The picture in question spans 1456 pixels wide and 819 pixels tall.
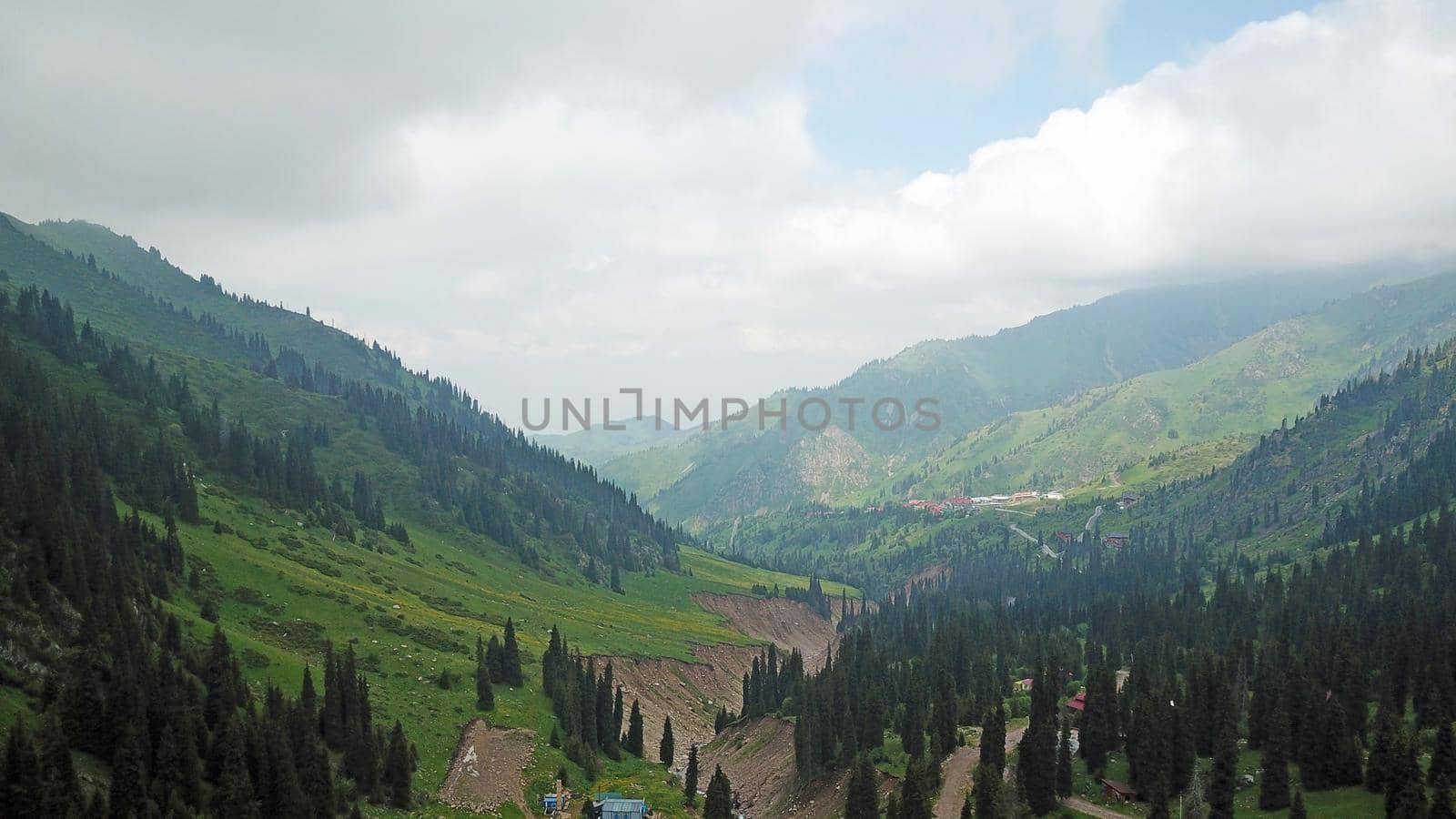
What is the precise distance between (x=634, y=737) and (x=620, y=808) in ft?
120

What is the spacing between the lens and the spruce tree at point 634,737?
467 ft

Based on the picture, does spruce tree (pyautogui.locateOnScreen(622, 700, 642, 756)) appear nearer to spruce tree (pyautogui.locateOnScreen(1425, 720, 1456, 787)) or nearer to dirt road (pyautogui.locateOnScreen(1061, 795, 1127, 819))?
dirt road (pyautogui.locateOnScreen(1061, 795, 1127, 819))

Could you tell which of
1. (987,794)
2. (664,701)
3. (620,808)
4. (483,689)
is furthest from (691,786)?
(664,701)

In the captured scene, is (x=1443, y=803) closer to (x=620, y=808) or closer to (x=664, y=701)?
(x=620, y=808)

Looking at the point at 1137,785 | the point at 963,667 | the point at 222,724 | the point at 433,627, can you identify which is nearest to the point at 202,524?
the point at 433,627

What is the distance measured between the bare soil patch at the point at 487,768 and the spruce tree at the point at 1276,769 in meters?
77.7

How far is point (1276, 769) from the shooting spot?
97.6m

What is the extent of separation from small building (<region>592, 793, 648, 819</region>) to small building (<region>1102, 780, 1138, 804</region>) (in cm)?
5229

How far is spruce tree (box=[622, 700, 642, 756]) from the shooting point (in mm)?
142250

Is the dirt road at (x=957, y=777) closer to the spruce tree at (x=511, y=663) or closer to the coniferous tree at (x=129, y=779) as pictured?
the spruce tree at (x=511, y=663)

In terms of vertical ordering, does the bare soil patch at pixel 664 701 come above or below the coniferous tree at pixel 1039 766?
below

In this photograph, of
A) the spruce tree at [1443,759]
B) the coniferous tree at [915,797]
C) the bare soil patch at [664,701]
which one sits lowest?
the bare soil patch at [664,701]

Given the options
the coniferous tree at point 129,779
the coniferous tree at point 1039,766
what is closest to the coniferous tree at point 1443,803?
the coniferous tree at point 1039,766

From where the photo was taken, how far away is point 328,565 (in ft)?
584
